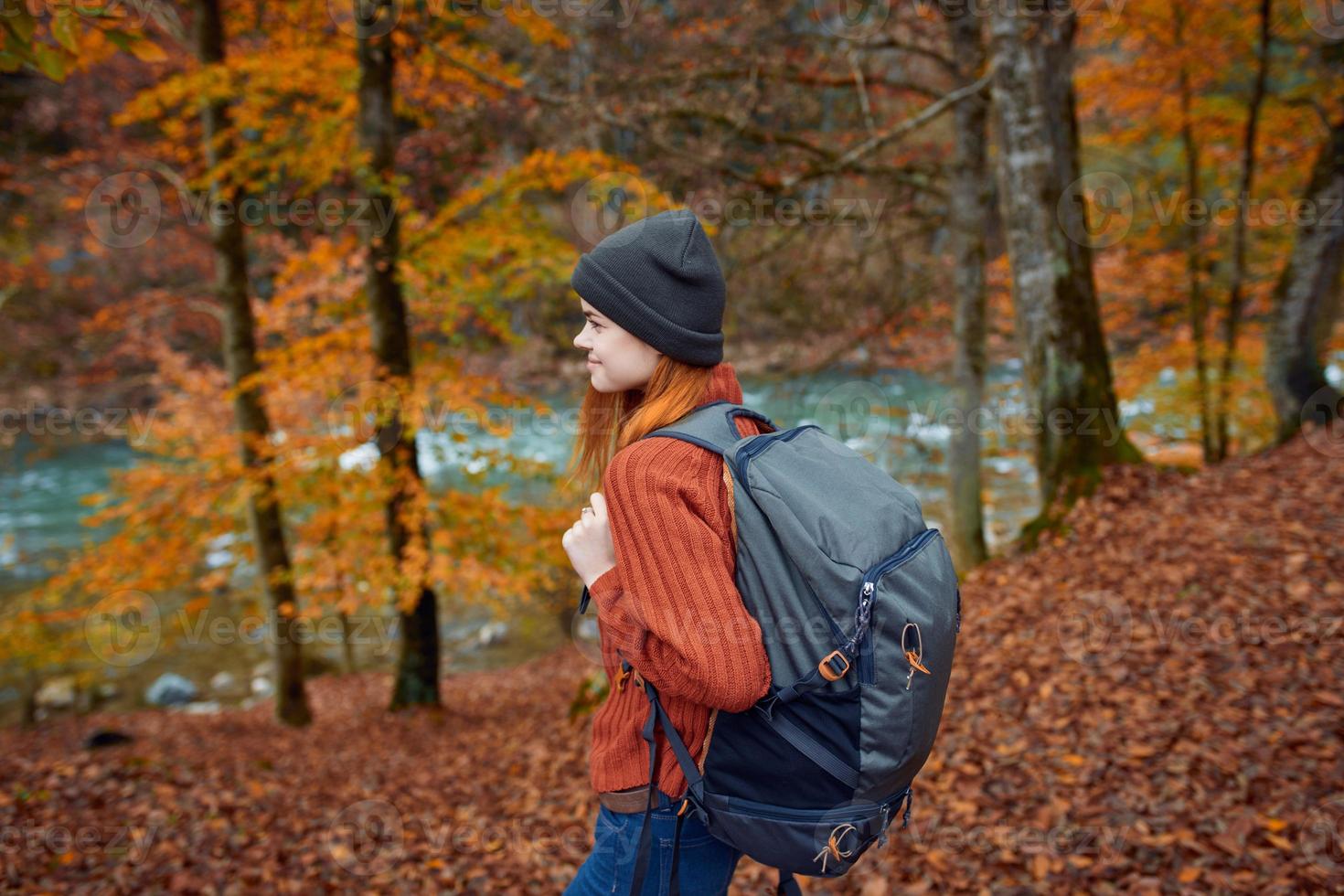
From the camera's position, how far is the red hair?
1.63 meters

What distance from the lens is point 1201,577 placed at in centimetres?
530

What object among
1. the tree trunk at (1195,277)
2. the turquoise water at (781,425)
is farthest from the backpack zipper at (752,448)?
the tree trunk at (1195,277)

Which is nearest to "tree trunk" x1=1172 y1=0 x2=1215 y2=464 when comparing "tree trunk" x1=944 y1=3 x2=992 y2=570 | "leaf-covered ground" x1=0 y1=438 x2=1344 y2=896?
"tree trunk" x1=944 y1=3 x2=992 y2=570

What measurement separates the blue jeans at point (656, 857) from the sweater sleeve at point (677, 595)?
379mm

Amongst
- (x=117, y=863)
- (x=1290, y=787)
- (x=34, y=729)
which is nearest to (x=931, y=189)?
(x=1290, y=787)

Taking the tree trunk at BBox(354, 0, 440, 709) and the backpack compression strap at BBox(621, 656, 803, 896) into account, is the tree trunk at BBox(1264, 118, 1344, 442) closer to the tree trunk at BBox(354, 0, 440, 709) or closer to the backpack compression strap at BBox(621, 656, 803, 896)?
the tree trunk at BBox(354, 0, 440, 709)

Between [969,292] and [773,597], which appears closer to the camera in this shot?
[773,597]

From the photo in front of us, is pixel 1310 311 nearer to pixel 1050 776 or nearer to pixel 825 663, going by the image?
pixel 1050 776

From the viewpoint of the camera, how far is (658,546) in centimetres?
139

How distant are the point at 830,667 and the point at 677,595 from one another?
30 centimetres

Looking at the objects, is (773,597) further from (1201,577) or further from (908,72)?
(908,72)

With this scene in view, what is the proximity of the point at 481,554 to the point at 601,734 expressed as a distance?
253 inches

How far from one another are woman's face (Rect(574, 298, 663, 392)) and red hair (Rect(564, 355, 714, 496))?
0.10ft

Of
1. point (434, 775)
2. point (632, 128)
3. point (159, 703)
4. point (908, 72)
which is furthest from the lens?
point (159, 703)
